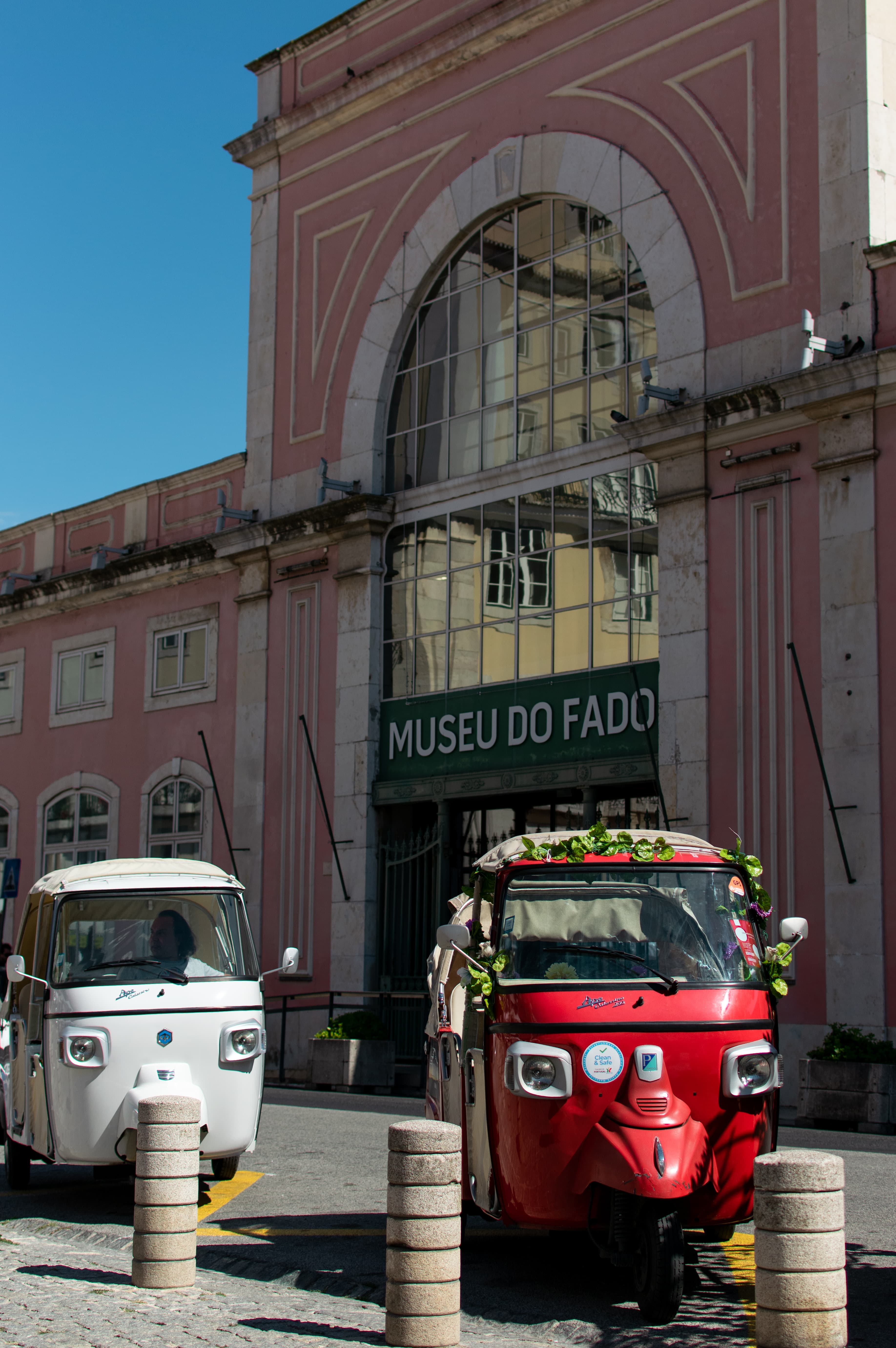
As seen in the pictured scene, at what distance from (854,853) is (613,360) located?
7.38m

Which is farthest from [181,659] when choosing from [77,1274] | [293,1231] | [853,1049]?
[77,1274]

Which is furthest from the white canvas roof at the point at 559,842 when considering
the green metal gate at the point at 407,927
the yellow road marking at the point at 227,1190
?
the green metal gate at the point at 407,927

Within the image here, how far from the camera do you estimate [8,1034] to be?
38.5 ft

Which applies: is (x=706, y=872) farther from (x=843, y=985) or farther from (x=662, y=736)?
(x=662, y=736)

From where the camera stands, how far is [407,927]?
2242 centimetres

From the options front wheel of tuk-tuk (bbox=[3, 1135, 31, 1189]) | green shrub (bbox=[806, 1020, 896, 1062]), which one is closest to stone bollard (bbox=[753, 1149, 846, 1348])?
front wheel of tuk-tuk (bbox=[3, 1135, 31, 1189])

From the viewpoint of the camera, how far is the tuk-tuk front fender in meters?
7.18

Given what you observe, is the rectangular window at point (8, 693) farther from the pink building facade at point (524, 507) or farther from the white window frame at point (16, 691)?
the pink building facade at point (524, 507)

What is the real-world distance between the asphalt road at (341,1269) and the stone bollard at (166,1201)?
0.52 feet

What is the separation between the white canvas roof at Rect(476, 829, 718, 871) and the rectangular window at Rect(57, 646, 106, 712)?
67.6 ft

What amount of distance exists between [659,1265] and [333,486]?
57.9 feet

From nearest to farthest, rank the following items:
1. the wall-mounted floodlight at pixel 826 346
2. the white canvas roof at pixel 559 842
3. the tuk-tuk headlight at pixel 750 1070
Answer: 1. the tuk-tuk headlight at pixel 750 1070
2. the white canvas roof at pixel 559 842
3. the wall-mounted floodlight at pixel 826 346

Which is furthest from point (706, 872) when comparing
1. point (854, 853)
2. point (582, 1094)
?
point (854, 853)

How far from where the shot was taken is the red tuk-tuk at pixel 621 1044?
7.36m
